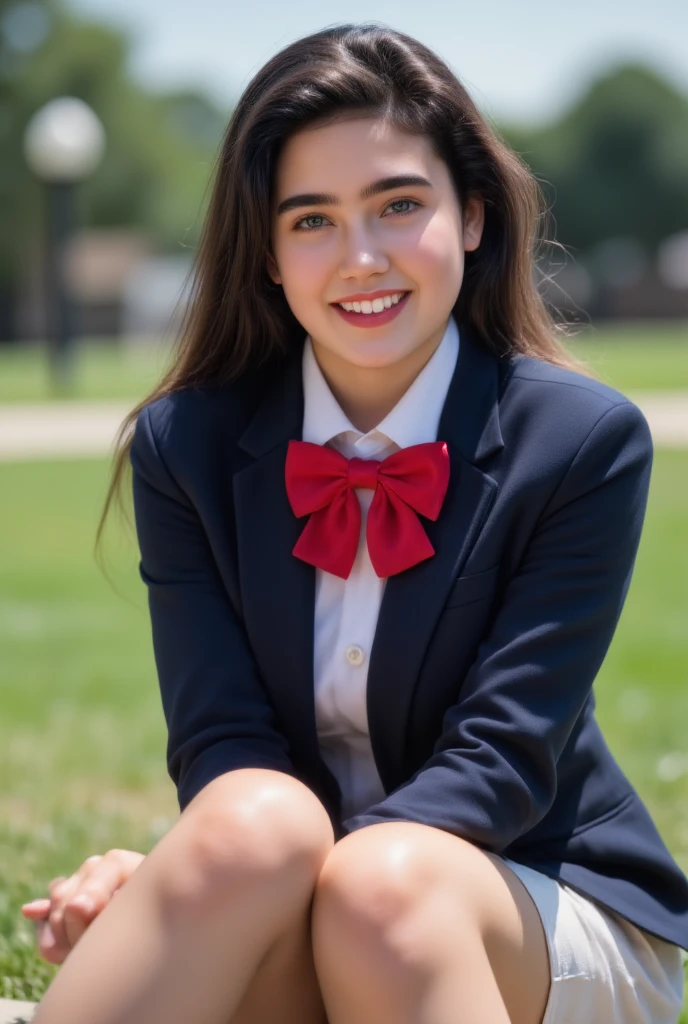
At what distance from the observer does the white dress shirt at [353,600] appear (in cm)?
211

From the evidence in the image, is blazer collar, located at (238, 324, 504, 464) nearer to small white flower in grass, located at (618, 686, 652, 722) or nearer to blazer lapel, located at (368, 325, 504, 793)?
blazer lapel, located at (368, 325, 504, 793)

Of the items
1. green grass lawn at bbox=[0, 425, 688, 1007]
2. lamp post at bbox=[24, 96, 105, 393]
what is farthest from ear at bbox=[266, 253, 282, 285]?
lamp post at bbox=[24, 96, 105, 393]

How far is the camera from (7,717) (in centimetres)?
445

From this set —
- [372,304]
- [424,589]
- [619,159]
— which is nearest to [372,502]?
[424,589]

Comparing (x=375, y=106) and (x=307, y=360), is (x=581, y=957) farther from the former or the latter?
(x=375, y=106)

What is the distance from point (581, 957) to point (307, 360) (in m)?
1.03

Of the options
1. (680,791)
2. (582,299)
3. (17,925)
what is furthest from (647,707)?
(582,299)

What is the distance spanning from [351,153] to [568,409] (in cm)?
50

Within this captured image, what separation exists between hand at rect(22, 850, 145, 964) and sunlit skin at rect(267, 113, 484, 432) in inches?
33.3

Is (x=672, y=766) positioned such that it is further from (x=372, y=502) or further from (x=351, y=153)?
(x=351, y=153)

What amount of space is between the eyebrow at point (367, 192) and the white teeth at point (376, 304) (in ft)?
0.50

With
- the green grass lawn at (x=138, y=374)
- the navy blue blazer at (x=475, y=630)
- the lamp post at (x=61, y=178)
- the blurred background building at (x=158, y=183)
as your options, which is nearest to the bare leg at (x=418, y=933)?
the navy blue blazer at (x=475, y=630)

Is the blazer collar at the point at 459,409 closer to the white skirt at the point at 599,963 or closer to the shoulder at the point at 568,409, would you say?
the shoulder at the point at 568,409

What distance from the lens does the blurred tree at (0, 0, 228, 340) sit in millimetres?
43469
